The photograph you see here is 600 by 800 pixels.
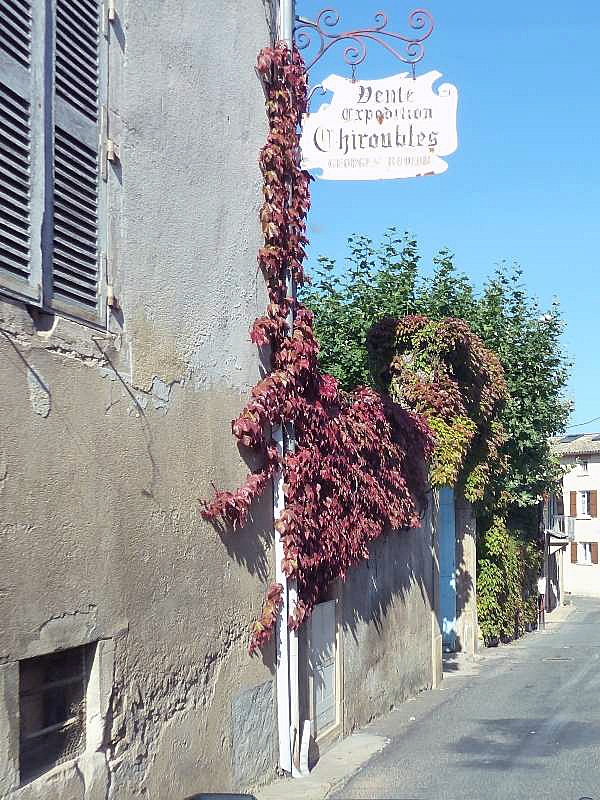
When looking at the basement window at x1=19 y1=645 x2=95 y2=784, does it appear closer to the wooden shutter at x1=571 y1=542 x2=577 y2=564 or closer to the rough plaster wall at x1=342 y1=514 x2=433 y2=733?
the rough plaster wall at x1=342 y1=514 x2=433 y2=733

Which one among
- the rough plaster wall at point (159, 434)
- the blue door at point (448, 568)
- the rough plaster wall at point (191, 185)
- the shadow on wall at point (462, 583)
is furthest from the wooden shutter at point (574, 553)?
the rough plaster wall at point (191, 185)

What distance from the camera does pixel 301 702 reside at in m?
8.71

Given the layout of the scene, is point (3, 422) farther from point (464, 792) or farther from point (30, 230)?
point (464, 792)

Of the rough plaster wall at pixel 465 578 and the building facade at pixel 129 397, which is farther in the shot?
the rough plaster wall at pixel 465 578

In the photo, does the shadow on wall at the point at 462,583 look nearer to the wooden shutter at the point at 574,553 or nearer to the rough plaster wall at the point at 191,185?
the rough plaster wall at the point at 191,185

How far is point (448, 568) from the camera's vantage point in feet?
62.9

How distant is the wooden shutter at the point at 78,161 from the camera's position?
543cm

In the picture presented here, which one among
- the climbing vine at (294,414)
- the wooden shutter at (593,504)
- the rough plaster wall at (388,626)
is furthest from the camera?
the wooden shutter at (593,504)

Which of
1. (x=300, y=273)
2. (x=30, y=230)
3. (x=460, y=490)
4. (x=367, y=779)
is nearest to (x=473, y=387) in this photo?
(x=460, y=490)

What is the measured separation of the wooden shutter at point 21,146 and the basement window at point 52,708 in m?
1.92

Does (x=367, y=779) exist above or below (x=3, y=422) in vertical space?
below

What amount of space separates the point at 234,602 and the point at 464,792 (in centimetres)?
256

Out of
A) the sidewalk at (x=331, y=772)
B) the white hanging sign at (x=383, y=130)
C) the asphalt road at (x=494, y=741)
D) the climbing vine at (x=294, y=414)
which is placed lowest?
the asphalt road at (x=494, y=741)

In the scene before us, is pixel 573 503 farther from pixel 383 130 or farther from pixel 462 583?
pixel 383 130
